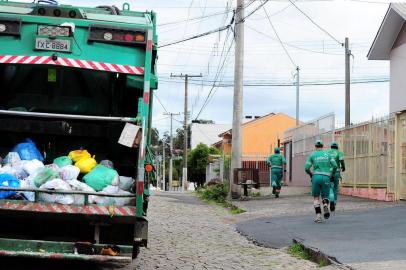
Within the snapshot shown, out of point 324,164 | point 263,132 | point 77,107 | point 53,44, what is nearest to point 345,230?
point 324,164

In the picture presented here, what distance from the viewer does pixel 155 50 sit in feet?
22.6

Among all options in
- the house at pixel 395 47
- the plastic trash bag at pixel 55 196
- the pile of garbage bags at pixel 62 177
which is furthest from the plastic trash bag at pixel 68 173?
the house at pixel 395 47

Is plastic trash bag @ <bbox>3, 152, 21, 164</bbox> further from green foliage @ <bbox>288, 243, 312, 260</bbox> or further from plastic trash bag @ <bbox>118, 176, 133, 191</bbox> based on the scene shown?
green foliage @ <bbox>288, 243, 312, 260</bbox>

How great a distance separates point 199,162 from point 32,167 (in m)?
61.6

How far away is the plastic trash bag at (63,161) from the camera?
21.8 ft

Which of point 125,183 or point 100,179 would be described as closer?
point 100,179

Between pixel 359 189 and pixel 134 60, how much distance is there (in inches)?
526

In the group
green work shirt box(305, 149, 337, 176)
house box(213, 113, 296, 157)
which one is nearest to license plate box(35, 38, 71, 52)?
green work shirt box(305, 149, 337, 176)

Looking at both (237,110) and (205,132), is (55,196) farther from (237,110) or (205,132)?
(205,132)

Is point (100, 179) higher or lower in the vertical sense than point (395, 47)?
lower

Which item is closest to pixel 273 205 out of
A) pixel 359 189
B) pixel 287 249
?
pixel 359 189

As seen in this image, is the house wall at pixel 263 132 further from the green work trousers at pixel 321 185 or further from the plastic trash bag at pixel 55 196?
the plastic trash bag at pixel 55 196

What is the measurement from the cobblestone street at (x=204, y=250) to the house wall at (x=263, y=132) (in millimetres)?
42824

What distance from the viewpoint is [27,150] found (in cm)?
690
